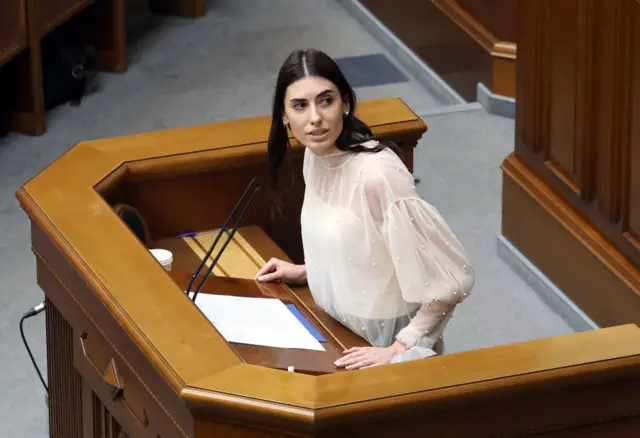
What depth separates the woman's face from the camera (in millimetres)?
3020

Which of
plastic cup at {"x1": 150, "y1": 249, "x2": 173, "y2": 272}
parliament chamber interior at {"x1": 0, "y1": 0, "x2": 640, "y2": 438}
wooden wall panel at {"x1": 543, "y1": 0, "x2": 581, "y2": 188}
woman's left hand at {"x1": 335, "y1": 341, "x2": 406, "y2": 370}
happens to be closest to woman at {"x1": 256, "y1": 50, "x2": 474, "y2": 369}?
woman's left hand at {"x1": 335, "y1": 341, "x2": 406, "y2": 370}

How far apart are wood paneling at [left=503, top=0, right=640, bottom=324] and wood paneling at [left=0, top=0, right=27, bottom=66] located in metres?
2.18

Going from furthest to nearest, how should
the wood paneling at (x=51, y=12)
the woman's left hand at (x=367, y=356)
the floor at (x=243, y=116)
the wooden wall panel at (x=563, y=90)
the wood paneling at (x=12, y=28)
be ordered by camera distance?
1. the wood paneling at (x=51, y=12)
2. the wood paneling at (x=12, y=28)
3. the floor at (x=243, y=116)
4. the wooden wall panel at (x=563, y=90)
5. the woman's left hand at (x=367, y=356)

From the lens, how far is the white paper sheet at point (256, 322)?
3.03m

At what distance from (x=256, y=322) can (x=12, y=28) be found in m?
3.12

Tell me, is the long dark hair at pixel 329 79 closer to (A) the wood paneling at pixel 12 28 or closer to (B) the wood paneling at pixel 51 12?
(A) the wood paneling at pixel 12 28

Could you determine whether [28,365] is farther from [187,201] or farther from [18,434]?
[187,201]

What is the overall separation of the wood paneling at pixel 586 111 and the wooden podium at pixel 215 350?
2.62 ft

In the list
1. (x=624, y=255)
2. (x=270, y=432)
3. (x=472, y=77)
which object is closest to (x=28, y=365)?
(x=624, y=255)

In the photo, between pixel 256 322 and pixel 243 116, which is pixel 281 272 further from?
pixel 243 116

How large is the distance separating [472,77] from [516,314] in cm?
185

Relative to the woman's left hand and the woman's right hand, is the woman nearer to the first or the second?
the woman's left hand

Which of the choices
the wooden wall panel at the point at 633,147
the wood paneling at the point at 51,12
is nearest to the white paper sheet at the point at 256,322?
the wooden wall panel at the point at 633,147

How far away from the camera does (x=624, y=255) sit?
14.4ft
